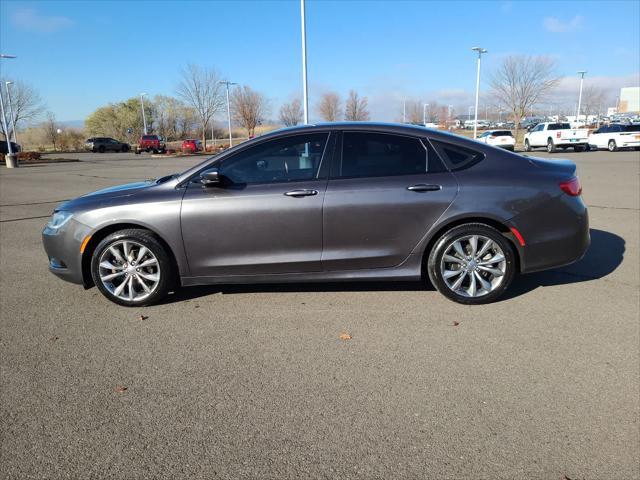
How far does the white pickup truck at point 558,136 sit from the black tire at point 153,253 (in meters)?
31.0

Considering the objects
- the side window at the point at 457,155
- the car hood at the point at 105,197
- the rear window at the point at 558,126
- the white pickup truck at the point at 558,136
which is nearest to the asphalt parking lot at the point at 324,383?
the car hood at the point at 105,197

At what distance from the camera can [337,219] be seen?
14.3 feet

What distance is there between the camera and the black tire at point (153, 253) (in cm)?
444

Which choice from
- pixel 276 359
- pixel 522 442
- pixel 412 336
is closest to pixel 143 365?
pixel 276 359

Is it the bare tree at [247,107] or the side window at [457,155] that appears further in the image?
the bare tree at [247,107]

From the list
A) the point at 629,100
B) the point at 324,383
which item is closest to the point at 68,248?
the point at 324,383

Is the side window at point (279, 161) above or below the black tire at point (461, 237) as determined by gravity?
above

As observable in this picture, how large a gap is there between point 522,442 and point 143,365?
250 cm

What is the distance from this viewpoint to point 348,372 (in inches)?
130

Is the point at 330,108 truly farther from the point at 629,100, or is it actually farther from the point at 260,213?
the point at 629,100

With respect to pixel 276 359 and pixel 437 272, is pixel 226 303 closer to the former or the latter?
pixel 276 359

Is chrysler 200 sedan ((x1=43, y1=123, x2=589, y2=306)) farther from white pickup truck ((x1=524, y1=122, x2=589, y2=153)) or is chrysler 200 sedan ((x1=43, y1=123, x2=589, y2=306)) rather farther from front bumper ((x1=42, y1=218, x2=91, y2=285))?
white pickup truck ((x1=524, y1=122, x2=589, y2=153))

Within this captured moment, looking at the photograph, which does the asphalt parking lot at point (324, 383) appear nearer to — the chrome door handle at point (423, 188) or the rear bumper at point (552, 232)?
the rear bumper at point (552, 232)

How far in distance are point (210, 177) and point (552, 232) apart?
10.3 ft
